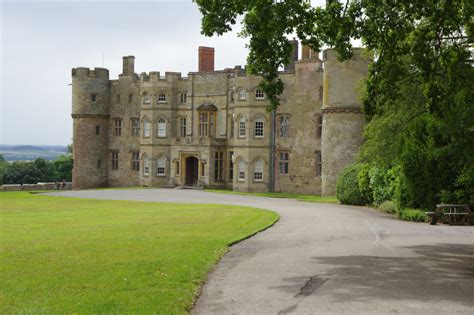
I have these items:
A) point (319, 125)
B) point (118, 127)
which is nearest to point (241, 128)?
point (319, 125)

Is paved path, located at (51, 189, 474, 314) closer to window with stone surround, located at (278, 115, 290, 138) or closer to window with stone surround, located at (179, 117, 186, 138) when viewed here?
window with stone surround, located at (278, 115, 290, 138)

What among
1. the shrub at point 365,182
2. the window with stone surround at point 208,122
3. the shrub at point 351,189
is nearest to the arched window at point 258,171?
the window with stone surround at point 208,122

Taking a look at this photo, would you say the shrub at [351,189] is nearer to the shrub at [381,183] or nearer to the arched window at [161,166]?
the shrub at [381,183]

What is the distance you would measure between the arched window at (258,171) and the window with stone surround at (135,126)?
44.5 ft

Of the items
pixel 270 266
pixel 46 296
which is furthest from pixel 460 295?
pixel 46 296

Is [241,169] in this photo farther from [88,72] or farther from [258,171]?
[88,72]

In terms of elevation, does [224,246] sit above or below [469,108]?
below

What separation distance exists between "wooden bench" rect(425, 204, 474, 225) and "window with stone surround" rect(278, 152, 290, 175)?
2668 cm

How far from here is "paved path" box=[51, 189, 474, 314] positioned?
37.5 ft

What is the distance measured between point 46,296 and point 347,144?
1430 inches

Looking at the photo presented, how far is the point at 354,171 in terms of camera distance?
40125 mm

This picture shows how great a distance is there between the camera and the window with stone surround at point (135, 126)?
6181 cm

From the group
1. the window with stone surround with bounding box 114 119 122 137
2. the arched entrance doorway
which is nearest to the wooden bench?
the arched entrance doorway

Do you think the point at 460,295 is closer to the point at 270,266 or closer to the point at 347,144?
the point at 270,266
